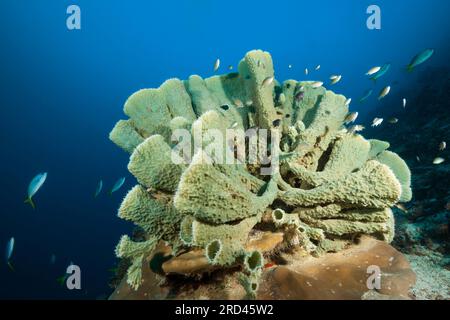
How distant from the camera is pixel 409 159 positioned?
342 inches

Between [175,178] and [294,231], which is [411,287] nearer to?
[294,231]

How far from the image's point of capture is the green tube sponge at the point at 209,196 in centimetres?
188

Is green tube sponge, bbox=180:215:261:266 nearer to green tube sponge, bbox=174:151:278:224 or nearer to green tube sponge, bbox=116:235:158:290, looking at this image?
green tube sponge, bbox=174:151:278:224

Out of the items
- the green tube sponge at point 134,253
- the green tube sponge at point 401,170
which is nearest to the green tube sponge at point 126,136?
the green tube sponge at point 134,253

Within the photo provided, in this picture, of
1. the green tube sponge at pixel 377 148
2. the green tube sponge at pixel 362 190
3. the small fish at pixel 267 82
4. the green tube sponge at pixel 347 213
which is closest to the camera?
the green tube sponge at pixel 362 190

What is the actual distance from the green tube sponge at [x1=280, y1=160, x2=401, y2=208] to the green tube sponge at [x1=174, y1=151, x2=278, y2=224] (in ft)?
2.16

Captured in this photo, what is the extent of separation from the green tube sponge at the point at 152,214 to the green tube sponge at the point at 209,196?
1.81ft

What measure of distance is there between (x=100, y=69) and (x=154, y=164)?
87.3 meters

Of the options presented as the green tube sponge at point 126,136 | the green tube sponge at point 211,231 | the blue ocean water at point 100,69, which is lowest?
the green tube sponge at point 211,231

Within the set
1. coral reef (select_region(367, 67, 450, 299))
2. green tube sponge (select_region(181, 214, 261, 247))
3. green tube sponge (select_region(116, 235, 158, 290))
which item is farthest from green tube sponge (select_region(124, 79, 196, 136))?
coral reef (select_region(367, 67, 450, 299))

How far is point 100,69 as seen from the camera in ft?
254

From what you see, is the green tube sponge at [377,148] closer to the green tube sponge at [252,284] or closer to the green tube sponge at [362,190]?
the green tube sponge at [362,190]

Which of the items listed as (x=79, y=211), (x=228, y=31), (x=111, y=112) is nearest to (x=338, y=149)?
(x=79, y=211)
